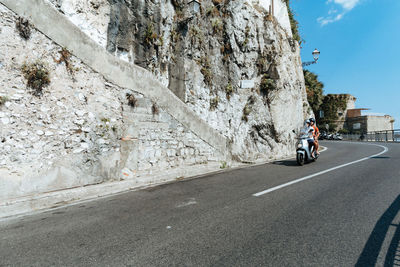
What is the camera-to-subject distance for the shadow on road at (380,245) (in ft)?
7.35

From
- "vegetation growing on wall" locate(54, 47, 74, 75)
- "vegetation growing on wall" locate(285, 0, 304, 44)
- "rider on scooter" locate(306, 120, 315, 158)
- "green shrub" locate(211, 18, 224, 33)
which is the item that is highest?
"vegetation growing on wall" locate(285, 0, 304, 44)

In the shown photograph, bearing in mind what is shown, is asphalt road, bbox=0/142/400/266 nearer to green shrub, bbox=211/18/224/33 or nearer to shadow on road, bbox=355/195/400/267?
shadow on road, bbox=355/195/400/267

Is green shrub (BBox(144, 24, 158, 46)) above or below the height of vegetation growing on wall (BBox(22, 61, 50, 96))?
above

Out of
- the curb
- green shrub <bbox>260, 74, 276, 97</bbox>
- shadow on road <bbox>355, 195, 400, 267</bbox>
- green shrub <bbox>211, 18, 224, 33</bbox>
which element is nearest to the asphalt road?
shadow on road <bbox>355, 195, 400, 267</bbox>

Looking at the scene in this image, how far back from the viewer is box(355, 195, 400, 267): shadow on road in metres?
2.24

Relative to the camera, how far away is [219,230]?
3092 mm

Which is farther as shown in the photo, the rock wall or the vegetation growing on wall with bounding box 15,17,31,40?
the vegetation growing on wall with bounding box 15,17,31,40

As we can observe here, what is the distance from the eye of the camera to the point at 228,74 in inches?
472

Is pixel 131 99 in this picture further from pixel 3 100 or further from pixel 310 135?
pixel 310 135

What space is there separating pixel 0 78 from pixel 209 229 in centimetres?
555

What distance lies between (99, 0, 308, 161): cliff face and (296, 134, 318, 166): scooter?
9.25 feet

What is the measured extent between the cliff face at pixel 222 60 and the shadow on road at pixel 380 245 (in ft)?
23.9

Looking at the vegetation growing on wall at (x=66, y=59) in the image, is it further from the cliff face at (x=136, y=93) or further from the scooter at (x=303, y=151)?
the scooter at (x=303, y=151)

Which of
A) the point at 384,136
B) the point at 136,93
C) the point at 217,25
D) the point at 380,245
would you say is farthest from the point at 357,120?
the point at 380,245
